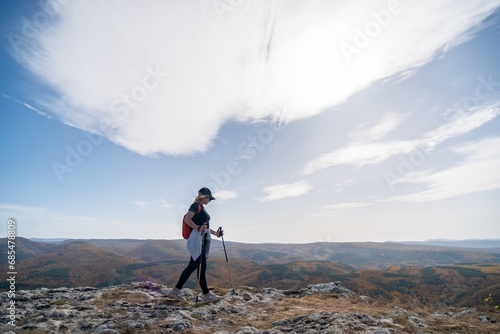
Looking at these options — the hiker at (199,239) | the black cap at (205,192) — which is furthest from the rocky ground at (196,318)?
the black cap at (205,192)

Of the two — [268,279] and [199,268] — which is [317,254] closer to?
[268,279]

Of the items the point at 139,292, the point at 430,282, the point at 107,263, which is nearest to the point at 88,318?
the point at 139,292

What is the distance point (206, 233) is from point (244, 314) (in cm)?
304

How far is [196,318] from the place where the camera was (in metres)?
7.42

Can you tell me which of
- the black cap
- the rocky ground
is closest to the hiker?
the black cap

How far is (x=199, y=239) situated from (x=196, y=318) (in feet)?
8.56

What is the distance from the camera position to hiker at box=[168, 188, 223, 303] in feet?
29.8

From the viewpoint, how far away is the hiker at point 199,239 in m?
9.07

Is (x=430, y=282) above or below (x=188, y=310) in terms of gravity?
below

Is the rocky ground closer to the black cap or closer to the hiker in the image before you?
the hiker

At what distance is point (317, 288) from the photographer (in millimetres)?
13984

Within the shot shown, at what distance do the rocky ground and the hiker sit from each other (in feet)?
2.26

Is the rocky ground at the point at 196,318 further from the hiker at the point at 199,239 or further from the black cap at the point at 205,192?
the black cap at the point at 205,192

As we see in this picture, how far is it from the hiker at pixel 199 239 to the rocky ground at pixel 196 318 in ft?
2.26
